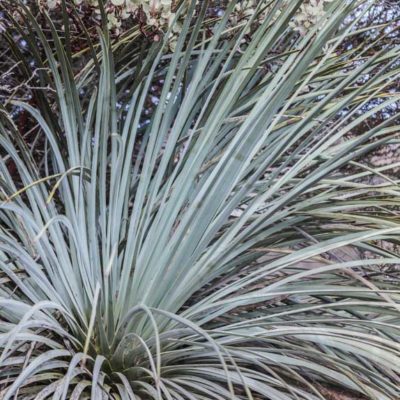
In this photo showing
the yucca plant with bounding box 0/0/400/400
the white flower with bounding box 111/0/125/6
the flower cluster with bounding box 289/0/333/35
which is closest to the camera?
the yucca plant with bounding box 0/0/400/400

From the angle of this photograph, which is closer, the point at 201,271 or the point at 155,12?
the point at 201,271

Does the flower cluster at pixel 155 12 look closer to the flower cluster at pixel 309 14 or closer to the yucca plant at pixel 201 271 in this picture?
the flower cluster at pixel 309 14

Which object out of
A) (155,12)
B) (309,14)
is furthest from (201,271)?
(309,14)

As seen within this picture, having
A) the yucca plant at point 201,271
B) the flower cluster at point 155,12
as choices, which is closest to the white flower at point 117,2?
the flower cluster at point 155,12

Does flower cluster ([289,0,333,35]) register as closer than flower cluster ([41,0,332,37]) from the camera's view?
No

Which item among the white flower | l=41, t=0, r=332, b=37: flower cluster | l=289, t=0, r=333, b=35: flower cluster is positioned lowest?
the white flower

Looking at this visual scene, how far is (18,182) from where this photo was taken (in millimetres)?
1940

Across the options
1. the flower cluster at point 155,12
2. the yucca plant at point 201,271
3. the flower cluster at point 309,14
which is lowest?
the yucca plant at point 201,271

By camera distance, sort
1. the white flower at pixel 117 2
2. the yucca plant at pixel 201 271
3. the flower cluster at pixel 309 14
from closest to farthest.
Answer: the yucca plant at pixel 201 271 → the white flower at pixel 117 2 → the flower cluster at pixel 309 14

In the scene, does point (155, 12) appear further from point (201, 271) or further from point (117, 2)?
point (201, 271)

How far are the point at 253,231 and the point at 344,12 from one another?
1.68 ft

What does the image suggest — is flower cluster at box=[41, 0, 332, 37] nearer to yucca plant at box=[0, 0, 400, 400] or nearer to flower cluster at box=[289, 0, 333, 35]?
flower cluster at box=[289, 0, 333, 35]

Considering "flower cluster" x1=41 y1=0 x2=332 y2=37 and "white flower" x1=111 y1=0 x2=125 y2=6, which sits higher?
"flower cluster" x1=41 y1=0 x2=332 y2=37

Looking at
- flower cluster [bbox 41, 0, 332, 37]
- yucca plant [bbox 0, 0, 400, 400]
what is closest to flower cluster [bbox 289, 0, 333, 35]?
flower cluster [bbox 41, 0, 332, 37]
